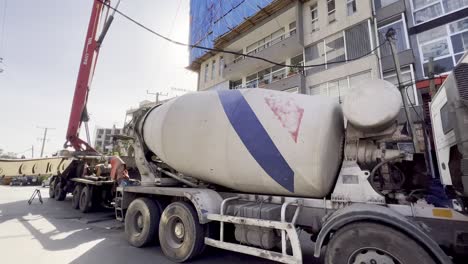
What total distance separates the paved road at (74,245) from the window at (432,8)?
13774 millimetres

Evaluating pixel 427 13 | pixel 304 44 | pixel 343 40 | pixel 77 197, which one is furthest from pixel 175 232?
pixel 427 13

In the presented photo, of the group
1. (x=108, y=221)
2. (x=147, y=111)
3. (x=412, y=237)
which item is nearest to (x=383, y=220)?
(x=412, y=237)

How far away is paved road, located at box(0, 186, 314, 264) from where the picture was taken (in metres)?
4.72

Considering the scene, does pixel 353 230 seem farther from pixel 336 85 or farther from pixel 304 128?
pixel 336 85

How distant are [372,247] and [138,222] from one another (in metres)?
4.88

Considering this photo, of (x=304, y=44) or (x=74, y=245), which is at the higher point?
(x=304, y=44)

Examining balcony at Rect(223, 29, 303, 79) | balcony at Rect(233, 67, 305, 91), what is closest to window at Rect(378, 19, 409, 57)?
balcony at Rect(233, 67, 305, 91)

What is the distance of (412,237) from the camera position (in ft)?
8.92

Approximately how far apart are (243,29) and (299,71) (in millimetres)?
7469

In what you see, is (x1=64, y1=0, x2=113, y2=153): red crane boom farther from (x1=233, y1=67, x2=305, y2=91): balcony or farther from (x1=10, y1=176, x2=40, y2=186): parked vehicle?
(x1=10, y1=176, x2=40, y2=186): parked vehicle

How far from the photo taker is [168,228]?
16.3 ft

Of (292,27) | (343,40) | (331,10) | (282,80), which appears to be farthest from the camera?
(292,27)

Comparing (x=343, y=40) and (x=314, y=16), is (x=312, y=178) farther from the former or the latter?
(x=314, y=16)

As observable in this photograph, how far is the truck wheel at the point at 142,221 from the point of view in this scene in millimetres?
5367
